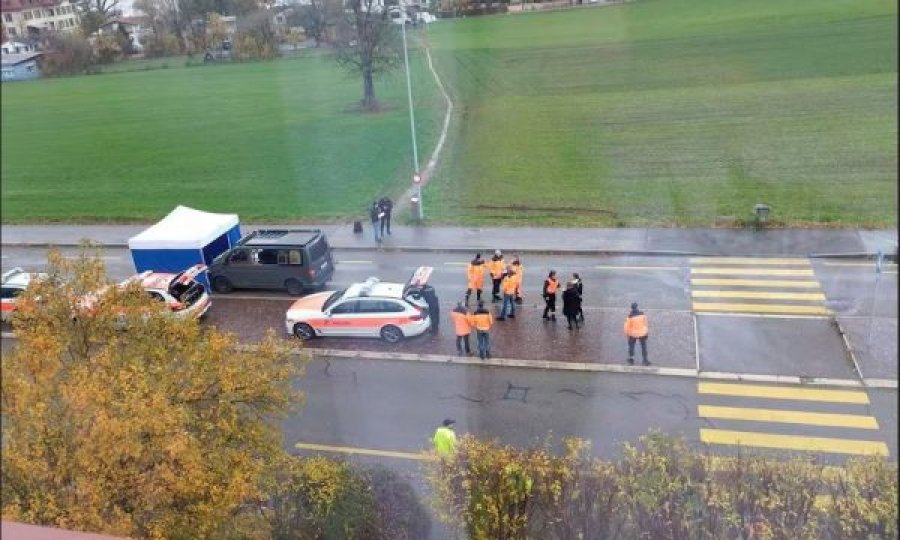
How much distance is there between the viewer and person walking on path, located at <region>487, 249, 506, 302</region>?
542 centimetres

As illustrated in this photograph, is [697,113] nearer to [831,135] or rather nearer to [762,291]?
[831,135]

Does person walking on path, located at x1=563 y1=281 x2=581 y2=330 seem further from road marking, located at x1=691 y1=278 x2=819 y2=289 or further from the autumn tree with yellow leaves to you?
the autumn tree with yellow leaves

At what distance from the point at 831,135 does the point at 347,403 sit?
3.47m

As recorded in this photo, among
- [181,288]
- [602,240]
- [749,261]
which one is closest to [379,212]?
[602,240]

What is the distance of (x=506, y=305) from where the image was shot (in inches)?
210

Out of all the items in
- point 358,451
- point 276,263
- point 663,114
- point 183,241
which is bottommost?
point 358,451

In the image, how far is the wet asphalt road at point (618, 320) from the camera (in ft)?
13.5

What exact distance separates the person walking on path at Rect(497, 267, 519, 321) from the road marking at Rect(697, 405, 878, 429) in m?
1.65

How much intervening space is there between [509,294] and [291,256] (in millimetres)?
1678

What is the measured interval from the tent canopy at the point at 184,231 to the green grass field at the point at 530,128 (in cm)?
9

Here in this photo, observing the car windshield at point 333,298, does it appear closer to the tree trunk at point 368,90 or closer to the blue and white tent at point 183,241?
the blue and white tent at point 183,241

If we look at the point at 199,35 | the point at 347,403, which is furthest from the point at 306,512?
the point at 199,35

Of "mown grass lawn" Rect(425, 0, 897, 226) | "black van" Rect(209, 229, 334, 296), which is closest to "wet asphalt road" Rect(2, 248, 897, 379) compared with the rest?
"black van" Rect(209, 229, 334, 296)

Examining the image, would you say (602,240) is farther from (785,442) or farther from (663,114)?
(785,442)
